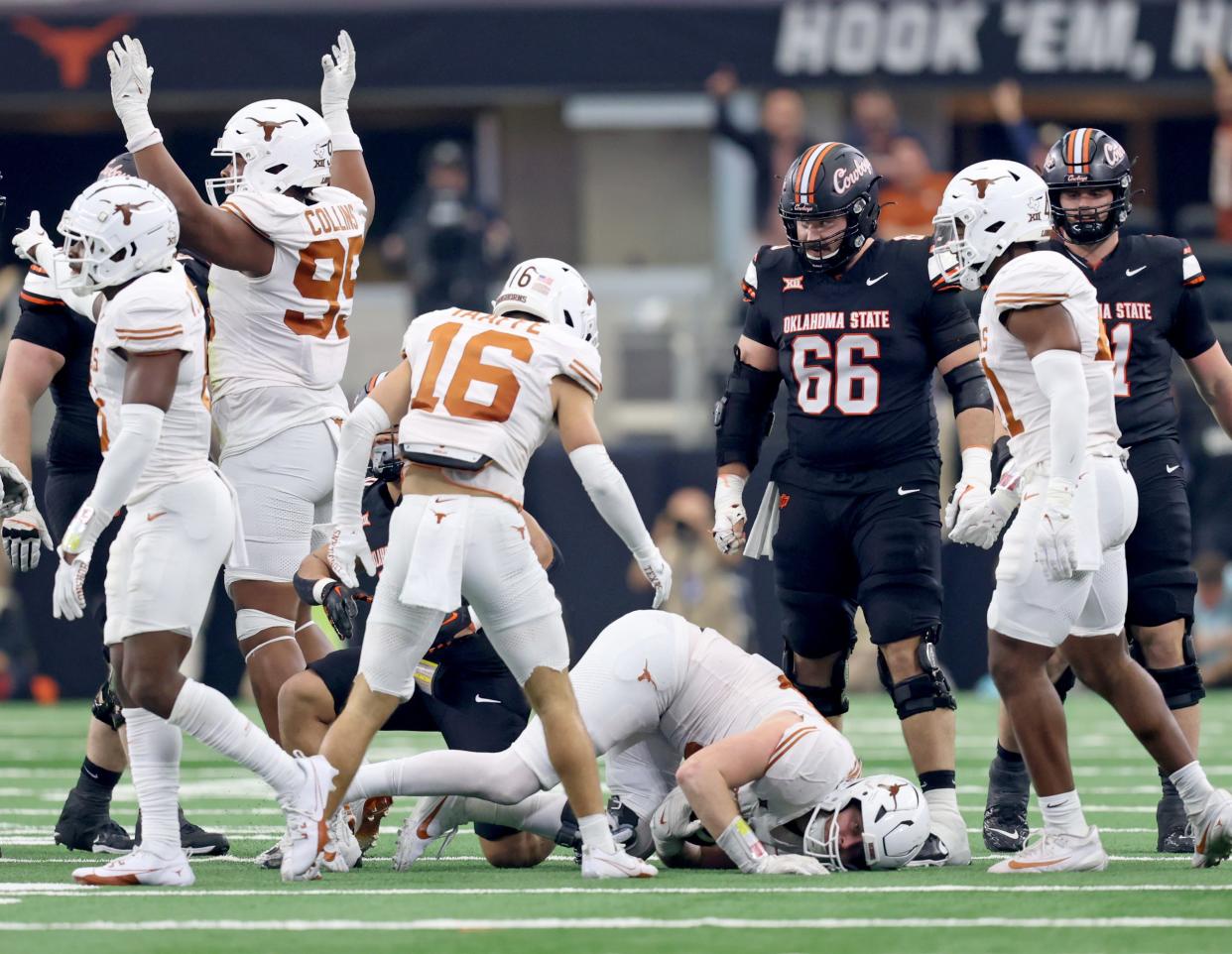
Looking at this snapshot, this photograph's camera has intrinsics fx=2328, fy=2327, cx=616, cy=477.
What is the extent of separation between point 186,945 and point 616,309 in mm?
10137

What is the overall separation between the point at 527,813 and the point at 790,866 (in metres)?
0.79

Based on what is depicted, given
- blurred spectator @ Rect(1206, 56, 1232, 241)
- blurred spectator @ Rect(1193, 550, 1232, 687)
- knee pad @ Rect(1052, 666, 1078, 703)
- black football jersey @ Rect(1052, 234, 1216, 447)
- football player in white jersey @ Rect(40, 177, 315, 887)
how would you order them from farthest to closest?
blurred spectator @ Rect(1206, 56, 1232, 241) → blurred spectator @ Rect(1193, 550, 1232, 687) → knee pad @ Rect(1052, 666, 1078, 703) → black football jersey @ Rect(1052, 234, 1216, 447) → football player in white jersey @ Rect(40, 177, 315, 887)

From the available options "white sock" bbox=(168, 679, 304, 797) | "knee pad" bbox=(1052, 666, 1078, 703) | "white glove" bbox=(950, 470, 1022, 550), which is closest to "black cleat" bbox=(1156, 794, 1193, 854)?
"knee pad" bbox=(1052, 666, 1078, 703)

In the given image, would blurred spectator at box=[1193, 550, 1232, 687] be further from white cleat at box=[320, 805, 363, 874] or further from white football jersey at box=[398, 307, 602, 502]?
white football jersey at box=[398, 307, 602, 502]

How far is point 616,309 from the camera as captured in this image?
14.6m

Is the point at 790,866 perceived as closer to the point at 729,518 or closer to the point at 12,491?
the point at 729,518

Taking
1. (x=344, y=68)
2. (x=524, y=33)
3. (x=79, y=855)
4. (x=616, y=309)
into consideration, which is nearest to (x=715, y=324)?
(x=616, y=309)

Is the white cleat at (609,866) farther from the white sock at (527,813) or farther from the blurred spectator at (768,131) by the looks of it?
the blurred spectator at (768,131)

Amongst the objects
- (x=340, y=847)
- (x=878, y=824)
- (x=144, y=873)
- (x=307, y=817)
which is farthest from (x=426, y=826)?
(x=878, y=824)

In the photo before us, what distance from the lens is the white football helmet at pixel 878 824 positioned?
6.03 m

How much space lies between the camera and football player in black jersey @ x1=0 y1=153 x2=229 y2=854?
22.0ft

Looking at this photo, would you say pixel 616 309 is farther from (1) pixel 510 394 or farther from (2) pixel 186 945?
(2) pixel 186 945

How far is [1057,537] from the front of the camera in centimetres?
567

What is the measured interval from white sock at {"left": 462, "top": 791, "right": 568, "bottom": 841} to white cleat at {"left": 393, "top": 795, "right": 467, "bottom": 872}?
39 mm
